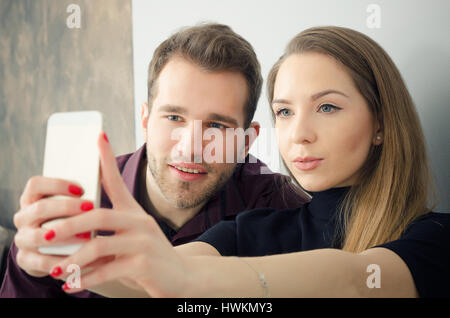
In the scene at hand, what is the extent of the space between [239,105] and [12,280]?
0.79 meters

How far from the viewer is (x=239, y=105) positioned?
1404 millimetres

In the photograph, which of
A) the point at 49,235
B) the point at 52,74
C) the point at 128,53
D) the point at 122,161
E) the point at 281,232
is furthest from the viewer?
the point at 52,74

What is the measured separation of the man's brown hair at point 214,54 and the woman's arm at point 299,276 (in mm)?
795

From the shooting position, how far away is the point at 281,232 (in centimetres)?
110

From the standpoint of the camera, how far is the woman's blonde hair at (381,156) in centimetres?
98

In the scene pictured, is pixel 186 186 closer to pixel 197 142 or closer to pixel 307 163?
pixel 197 142

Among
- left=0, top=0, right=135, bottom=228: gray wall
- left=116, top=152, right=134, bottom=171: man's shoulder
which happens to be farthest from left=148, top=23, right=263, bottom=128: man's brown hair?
left=0, top=0, right=135, bottom=228: gray wall

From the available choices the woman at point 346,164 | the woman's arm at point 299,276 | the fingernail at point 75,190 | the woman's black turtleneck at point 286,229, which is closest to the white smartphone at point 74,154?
the fingernail at point 75,190

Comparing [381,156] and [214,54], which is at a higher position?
[214,54]

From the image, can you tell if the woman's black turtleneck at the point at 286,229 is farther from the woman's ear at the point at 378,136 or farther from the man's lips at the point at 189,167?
the man's lips at the point at 189,167

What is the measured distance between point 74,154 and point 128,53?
1920mm

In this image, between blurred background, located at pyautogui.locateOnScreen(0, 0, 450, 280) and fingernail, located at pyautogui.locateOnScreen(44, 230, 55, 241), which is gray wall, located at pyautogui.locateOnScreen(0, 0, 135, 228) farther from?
fingernail, located at pyautogui.locateOnScreen(44, 230, 55, 241)

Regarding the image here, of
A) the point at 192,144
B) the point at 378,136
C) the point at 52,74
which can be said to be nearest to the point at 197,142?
the point at 192,144
